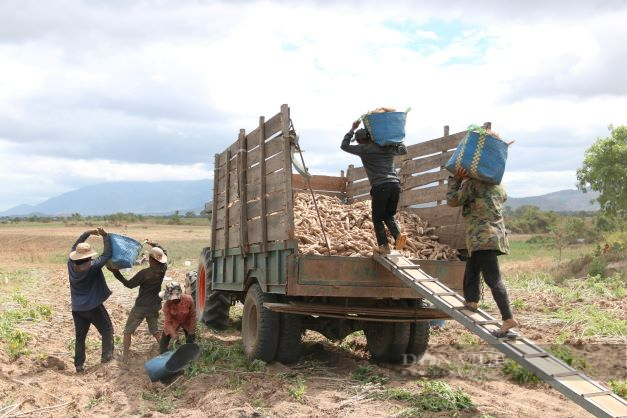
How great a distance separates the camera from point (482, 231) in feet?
19.5

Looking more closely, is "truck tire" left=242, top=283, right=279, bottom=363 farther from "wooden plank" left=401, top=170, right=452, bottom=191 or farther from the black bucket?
"wooden plank" left=401, top=170, right=452, bottom=191

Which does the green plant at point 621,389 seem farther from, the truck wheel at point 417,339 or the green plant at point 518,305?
the green plant at point 518,305

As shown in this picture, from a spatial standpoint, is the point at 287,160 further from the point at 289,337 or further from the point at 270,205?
the point at 289,337

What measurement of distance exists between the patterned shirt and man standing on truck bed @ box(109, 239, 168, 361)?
393cm

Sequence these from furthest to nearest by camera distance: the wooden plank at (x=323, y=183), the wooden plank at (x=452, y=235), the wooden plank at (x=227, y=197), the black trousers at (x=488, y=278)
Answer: the wooden plank at (x=323, y=183) → the wooden plank at (x=227, y=197) → the wooden plank at (x=452, y=235) → the black trousers at (x=488, y=278)

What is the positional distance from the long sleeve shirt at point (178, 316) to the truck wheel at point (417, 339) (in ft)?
8.74

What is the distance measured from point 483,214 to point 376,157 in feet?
4.84

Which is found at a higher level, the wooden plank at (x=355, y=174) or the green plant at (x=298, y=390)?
the wooden plank at (x=355, y=174)

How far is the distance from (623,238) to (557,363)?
792 inches

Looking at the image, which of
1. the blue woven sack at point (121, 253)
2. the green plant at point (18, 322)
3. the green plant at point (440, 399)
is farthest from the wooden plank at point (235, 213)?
the green plant at point (440, 399)

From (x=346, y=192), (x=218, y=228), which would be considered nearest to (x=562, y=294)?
(x=346, y=192)

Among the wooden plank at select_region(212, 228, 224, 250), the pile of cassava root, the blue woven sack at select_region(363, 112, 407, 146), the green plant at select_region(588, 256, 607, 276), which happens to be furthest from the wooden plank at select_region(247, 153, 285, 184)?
the green plant at select_region(588, 256, 607, 276)

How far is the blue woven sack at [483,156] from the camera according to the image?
5.94 metres

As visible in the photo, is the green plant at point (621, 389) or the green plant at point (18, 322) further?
the green plant at point (18, 322)
